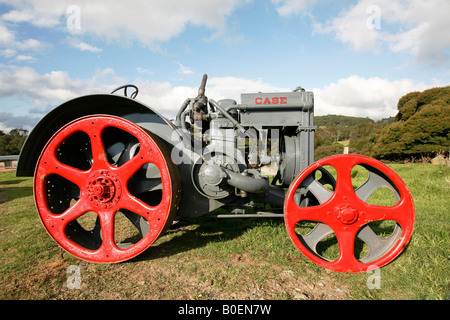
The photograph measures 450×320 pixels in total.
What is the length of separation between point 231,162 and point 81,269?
1.95 m

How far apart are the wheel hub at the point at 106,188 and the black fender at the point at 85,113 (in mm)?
735

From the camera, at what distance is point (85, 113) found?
305 centimetres

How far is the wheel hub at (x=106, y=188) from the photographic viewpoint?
256cm

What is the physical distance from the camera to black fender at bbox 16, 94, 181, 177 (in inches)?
109

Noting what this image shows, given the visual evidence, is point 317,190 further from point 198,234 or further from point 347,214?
point 198,234

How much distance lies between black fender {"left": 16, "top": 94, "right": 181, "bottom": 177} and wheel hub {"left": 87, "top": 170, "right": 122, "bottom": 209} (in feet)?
2.41

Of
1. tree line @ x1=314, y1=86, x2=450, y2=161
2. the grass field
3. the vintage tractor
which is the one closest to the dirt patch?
the grass field

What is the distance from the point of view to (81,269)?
257 centimetres

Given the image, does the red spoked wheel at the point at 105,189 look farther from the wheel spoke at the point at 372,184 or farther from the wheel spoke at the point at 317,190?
the wheel spoke at the point at 372,184

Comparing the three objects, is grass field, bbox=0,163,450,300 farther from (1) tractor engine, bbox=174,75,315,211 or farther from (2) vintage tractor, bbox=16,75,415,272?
(1) tractor engine, bbox=174,75,315,211

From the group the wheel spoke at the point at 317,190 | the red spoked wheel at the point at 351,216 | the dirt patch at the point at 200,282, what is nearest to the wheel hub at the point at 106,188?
the dirt patch at the point at 200,282

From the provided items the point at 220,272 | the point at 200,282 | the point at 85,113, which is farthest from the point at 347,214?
the point at 85,113
